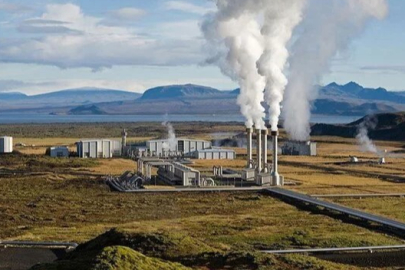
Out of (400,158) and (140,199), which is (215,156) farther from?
(140,199)

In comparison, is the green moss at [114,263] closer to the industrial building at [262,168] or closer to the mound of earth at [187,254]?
the mound of earth at [187,254]

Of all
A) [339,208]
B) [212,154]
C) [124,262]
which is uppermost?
[212,154]

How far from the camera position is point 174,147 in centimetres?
8700

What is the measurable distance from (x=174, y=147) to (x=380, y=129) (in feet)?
216

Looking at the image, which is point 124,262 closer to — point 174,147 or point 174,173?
point 174,173

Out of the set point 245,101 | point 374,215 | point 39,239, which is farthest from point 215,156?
point 39,239

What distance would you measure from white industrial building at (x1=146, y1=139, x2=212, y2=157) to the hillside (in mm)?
54153

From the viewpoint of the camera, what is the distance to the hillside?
135 m

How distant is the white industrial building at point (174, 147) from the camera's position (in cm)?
8481

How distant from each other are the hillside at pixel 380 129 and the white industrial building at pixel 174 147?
54153 millimetres

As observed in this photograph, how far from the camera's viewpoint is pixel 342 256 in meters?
30.3

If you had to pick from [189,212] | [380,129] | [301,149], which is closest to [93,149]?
[301,149]

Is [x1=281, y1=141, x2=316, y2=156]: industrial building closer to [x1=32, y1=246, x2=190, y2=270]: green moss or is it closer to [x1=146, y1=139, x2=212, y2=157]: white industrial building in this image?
[x1=146, y1=139, x2=212, y2=157]: white industrial building

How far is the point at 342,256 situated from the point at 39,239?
12.9m
